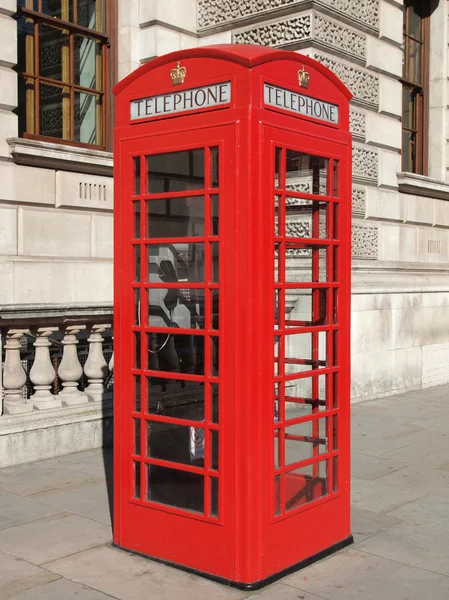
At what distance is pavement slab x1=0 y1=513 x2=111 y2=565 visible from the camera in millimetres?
4410

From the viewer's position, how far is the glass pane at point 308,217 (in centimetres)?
426

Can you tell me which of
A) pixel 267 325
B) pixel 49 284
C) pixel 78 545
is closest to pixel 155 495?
pixel 78 545

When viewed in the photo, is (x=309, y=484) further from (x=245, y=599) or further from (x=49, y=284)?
(x=49, y=284)

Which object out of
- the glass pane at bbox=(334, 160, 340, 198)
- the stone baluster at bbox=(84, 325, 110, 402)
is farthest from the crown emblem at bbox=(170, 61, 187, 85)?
the stone baluster at bbox=(84, 325, 110, 402)

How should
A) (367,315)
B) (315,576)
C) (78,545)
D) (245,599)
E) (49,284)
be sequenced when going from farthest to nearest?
(367,315) < (49,284) < (78,545) < (315,576) < (245,599)

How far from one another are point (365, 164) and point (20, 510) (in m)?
6.32

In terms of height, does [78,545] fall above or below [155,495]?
below

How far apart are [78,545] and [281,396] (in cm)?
147

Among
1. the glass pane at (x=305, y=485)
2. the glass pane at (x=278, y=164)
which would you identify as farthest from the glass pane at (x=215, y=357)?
the glass pane at (x=278, y=164)

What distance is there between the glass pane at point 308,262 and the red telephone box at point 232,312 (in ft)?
0.03

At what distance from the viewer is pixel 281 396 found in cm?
402

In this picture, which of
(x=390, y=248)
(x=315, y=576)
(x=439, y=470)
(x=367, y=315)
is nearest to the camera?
(x=315, y=576)

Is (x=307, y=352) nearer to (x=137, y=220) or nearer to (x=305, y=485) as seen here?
(x=305, y=485)

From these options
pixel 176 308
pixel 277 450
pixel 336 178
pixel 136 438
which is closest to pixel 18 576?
pixel 136 438
